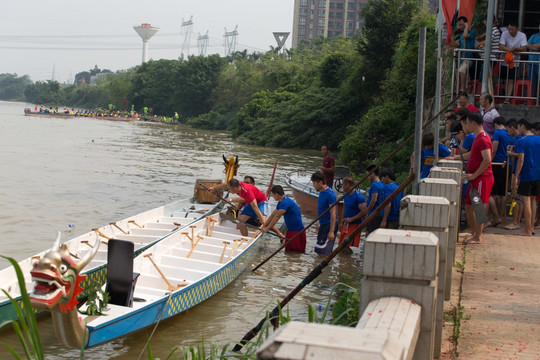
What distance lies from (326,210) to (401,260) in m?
6.41

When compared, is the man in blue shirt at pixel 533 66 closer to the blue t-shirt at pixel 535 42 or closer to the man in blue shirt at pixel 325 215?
the blue t-shirt at pixel 535 42

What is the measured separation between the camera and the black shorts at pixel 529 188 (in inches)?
384

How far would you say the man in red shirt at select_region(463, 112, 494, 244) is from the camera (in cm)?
859

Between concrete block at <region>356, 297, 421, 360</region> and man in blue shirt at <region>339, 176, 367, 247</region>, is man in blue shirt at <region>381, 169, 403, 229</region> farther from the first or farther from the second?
concrete block at <region>356, 297, 421, 360</region>

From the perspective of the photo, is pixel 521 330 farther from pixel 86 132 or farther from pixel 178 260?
pixel 86 132

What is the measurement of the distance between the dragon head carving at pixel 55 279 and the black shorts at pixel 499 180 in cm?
718

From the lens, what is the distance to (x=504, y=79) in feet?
45.5

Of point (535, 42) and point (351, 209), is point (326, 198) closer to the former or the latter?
point (351, 209)

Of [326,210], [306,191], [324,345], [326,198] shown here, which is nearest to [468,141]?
[326,210]

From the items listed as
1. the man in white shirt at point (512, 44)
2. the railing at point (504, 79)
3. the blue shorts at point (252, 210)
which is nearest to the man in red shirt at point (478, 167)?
the railing at point (504, 79)

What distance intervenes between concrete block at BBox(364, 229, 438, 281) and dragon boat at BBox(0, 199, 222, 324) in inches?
215

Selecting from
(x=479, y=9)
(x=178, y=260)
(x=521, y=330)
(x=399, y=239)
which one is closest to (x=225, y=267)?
(x=178, y=260)

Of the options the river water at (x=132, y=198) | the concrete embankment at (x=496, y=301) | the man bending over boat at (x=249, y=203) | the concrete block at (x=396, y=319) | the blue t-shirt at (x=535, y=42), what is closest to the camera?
the concrete block at (x=396, y=319)

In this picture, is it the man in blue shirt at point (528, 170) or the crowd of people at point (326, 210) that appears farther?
the crowd of people at point (326, 210)
